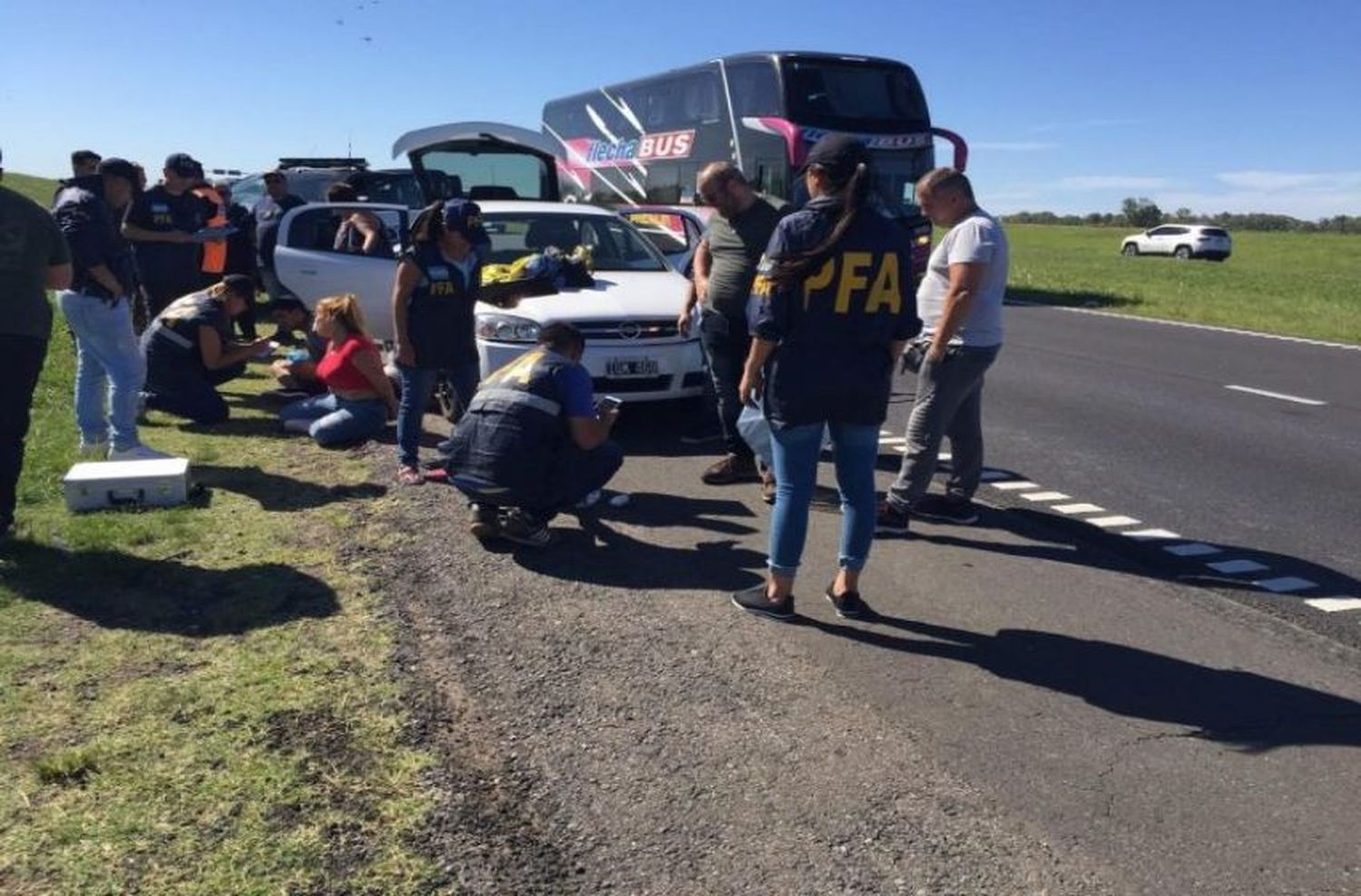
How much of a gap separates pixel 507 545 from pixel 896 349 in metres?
2.23

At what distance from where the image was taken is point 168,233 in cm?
869

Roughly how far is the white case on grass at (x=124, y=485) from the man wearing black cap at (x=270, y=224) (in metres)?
6.09

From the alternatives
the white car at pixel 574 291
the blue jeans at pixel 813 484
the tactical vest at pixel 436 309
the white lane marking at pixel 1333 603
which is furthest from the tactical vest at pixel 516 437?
the white lane marking at pixel 1333 603

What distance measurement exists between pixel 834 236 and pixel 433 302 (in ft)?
10.1

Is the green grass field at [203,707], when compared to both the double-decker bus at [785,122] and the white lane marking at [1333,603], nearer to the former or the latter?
the white lane marking at [1333,603]

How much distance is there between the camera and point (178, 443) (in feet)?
24.7

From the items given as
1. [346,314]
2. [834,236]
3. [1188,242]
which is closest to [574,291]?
[346,314]

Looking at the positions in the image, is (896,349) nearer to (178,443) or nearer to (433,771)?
(433,771)

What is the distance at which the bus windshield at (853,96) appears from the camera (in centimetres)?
1758

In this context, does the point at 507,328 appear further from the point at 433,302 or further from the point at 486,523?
the point at 486,523

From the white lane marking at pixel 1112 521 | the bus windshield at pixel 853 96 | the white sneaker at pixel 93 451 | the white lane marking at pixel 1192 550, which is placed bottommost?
the white lane marking at pixel 1192 550

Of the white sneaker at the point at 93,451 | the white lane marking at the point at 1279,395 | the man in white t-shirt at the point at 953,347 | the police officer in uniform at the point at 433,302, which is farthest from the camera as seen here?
the white lane marking at the point at 1279,395

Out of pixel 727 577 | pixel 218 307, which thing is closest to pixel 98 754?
pixel 727 577

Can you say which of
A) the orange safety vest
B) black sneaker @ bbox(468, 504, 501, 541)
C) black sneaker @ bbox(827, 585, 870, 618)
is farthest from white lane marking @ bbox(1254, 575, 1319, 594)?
the orange safety vest
